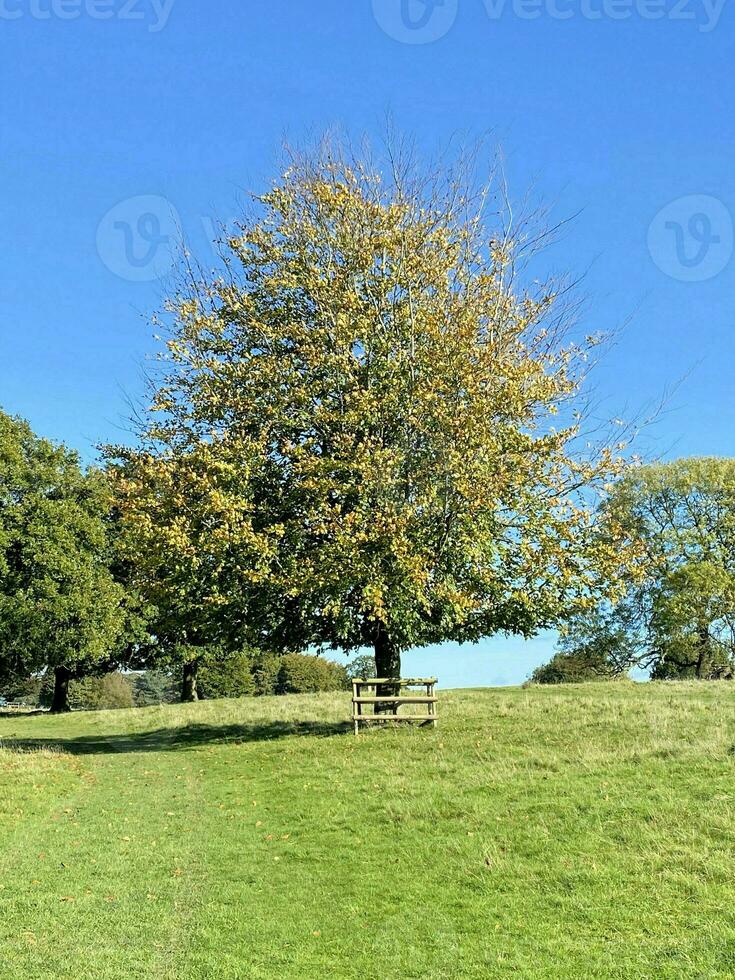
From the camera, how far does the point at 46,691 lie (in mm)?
89938

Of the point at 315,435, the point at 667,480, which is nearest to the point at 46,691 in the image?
the point at 667,480

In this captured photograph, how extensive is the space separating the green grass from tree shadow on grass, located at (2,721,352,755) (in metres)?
4.12

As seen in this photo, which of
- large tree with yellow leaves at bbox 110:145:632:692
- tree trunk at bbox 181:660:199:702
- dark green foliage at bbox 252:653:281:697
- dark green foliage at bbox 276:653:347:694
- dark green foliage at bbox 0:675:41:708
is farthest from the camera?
dark green foliage at bbox 0:675:41:708

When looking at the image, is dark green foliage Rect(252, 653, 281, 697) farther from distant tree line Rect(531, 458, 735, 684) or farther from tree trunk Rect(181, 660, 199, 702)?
distant tree line Rect(531, 458, 735, 684)

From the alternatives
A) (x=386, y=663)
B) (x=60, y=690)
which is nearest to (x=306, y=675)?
(x=60, y=690)

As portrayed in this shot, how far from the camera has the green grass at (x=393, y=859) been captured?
8305mm

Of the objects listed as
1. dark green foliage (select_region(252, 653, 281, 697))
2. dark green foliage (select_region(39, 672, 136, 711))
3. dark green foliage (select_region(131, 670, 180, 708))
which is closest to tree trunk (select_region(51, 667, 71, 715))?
dark green foliage (select_region(39, 672, 136, 711))

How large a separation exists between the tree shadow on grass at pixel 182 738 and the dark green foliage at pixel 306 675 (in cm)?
4917

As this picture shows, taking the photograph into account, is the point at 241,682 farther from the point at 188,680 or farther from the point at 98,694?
the point at 98,694

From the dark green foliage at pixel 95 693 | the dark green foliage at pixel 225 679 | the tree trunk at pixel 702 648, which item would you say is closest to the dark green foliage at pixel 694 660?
the tree trunk at pixel 702 648

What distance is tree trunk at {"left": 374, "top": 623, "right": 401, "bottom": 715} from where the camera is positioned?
1002 inches

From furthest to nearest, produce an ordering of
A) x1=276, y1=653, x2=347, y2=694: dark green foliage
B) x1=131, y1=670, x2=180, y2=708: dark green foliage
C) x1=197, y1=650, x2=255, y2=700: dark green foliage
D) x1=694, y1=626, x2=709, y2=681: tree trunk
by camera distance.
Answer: x1=131, y1=670, x2=180, y2=708: dark green foliage → x1=276, y1=653, x2=347, y2=694: dark green foliage → x1=197, y1=650, x2=255, y2=700: dark green foliage → x1=694, y1=626, x2=709, y2=681: tree trunk

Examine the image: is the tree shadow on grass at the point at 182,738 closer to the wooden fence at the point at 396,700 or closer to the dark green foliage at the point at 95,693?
the wooden fence at the point at 396,700

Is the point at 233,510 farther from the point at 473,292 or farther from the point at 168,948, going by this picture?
the point at 168,948
